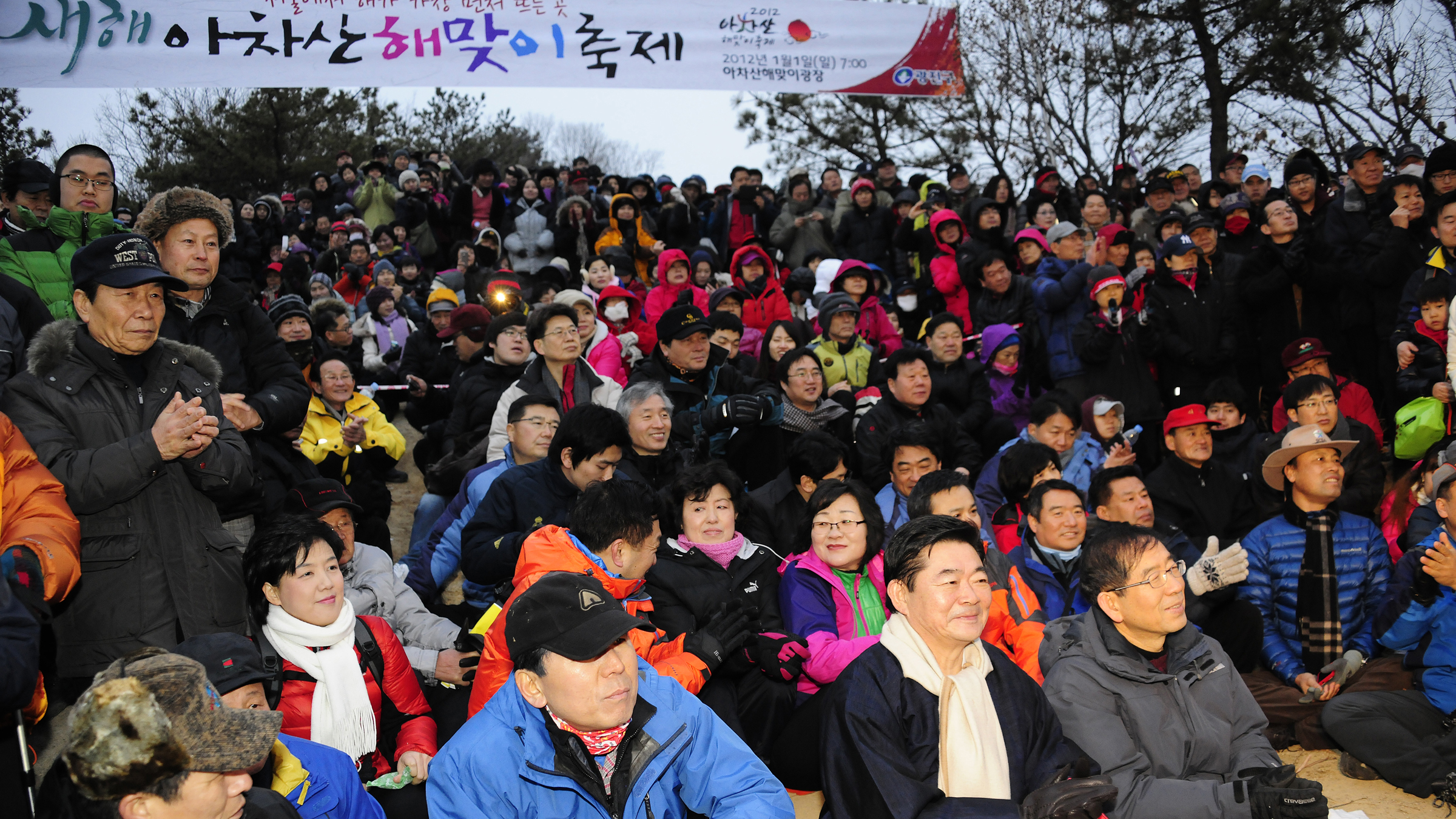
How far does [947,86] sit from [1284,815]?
7049mm

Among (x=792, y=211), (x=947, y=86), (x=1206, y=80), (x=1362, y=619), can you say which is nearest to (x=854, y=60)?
(x=947, y=86)

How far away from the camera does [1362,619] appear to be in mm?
4219

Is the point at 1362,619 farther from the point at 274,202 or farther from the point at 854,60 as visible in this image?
the point at 274,202

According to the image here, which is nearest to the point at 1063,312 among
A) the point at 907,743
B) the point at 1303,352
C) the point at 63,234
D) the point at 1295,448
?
the point at 1303,352

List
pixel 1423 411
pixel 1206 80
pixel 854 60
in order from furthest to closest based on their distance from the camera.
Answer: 1. pixel 1206 80
2. pixel 854 60
3. pixel 1423 411

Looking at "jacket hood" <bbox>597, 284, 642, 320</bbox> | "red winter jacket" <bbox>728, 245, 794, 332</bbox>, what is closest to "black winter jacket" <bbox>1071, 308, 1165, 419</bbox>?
"red winter jacket" <bbox>728, 245, 794, 332</bbox>

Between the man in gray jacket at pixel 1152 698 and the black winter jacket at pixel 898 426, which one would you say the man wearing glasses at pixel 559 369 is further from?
the man in gray jacket at pixel 1152 698

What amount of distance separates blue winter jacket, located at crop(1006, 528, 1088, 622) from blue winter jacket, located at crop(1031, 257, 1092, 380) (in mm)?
2712

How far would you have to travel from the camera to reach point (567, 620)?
7.29ft

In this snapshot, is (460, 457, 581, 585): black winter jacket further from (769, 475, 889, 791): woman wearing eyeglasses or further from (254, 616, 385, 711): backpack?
(769, 475, 889, 791): woman wearing eyeglasses

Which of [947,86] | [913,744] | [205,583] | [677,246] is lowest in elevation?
[913,744]

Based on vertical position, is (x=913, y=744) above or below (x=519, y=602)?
below

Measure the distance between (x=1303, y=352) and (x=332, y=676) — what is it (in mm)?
5753

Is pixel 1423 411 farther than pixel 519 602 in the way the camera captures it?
Yes
